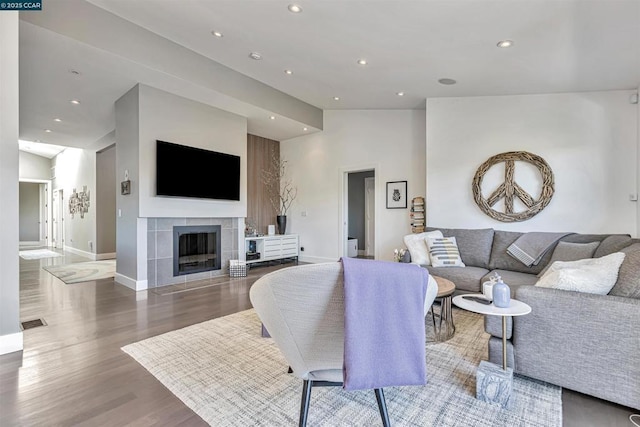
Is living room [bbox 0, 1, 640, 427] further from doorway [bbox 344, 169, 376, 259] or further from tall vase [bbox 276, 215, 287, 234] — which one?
doorway [bbox 344, 169, 376, 259]

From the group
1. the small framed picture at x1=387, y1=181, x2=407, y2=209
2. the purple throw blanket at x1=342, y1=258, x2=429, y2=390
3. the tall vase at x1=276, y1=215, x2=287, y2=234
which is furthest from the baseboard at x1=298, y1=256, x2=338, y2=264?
the purple throw blanket at x1=342, y1=258, x2=429, y2=390

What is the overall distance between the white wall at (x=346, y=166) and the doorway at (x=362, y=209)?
1811 mm

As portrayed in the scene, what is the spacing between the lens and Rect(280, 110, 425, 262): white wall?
225 inches

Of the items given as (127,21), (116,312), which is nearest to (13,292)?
(116,312)

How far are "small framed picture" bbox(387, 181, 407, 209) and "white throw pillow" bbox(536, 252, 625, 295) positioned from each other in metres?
3.76

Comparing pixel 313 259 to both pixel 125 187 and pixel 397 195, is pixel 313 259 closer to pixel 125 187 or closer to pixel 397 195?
pixel 397 195

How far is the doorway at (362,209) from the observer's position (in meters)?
8.48

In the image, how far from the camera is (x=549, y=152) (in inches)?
164

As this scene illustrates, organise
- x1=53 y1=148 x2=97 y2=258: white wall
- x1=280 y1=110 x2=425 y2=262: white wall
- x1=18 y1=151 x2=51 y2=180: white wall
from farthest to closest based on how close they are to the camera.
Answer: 1. x1=18 y1=151 x2=51 y2=180: white wall
2. x1=53 y1=148 x2=97 y2=258: white wall
3. x1=280 y1=110 x2=425 y2=262: white wall

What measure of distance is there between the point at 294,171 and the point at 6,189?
5180 millimetres

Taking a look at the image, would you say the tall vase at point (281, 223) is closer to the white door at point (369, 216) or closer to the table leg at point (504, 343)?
the white door at point (369, 216)

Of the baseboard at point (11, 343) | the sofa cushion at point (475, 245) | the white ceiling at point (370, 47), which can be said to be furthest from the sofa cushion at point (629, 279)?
the baseboard at point (11, 343)

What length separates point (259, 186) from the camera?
698 cm

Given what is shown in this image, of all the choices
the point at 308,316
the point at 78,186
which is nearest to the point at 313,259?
the point at 308,316
